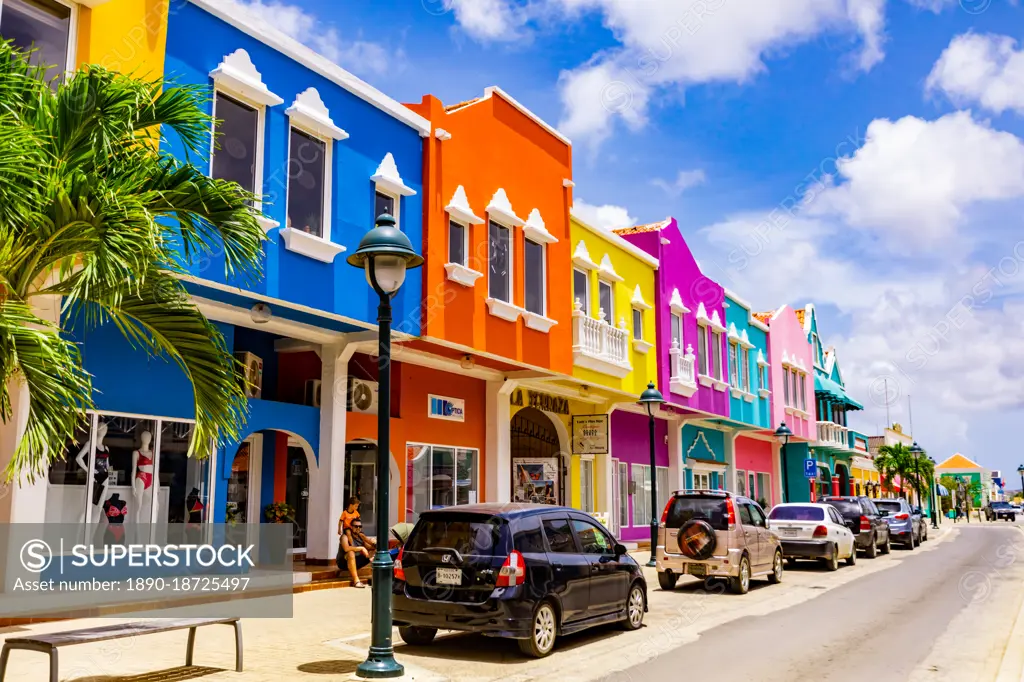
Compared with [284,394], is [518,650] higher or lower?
lower

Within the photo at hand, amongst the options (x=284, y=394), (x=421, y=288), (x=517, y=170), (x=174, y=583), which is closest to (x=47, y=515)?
(x=174, y=583)

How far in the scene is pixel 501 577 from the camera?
32.7 ft

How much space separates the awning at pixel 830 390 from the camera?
45.2 meters

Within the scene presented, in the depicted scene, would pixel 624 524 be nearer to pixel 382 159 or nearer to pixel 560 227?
pixel 560 227

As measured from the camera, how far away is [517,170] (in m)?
20.2

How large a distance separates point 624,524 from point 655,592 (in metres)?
11.2

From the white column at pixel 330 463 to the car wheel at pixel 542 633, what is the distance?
270 inches

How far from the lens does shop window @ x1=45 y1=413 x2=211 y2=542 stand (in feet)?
41.6

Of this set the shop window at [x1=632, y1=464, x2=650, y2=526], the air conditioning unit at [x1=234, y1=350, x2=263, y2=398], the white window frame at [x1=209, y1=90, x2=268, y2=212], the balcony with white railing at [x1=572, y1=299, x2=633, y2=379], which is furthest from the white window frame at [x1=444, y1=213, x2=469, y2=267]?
the shop window at [x1=632, y1=464, x2=650, y2=526]

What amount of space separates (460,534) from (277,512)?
7.46m

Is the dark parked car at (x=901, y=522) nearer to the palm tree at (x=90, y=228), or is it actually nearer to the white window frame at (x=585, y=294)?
the white window frame at (x=585, y=294)

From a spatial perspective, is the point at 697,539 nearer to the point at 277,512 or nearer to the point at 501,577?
the point at 501,577

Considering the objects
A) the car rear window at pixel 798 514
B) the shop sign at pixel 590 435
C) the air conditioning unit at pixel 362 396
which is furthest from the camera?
the shop sign at pixel 590 435

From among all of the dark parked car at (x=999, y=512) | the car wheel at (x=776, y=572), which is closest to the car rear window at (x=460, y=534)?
the car wheel at (x=776, y=572)
